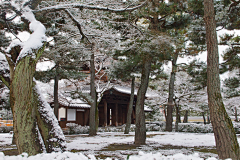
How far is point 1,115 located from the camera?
26.8 m

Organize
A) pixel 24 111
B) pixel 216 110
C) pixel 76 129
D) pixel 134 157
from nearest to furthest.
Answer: pixel 134 157
pixel 24 111
pixel 216 110
pixel 76 129

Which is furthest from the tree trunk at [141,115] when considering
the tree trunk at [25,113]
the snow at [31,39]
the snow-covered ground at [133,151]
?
the snow at [31,39]

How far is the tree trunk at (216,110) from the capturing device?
403 cm

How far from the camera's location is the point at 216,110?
4.25 m

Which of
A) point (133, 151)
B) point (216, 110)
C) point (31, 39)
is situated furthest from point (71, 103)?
point (216, 110)

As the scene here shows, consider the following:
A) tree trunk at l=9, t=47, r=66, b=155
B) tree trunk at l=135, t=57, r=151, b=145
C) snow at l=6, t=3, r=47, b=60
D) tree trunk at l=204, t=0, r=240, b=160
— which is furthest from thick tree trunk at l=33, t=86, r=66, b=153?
tree trunk at l=135, t=57, r=151, b=145

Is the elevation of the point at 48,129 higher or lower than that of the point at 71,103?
lower

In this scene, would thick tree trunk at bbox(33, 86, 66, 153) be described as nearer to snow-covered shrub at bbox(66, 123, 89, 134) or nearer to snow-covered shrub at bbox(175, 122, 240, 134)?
snow-covered shrub at bbox(66, 123, 89, 134)

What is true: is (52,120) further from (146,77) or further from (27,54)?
(146,77)

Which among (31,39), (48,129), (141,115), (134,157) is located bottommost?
(134,157)

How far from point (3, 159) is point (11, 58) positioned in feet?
7.78

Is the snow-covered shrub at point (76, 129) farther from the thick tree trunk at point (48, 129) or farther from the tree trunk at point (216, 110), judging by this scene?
the tree trunk at point (216, 110)

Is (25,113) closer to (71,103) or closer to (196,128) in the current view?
(71,103)

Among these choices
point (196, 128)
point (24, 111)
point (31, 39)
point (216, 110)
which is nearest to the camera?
point (24, 111)
